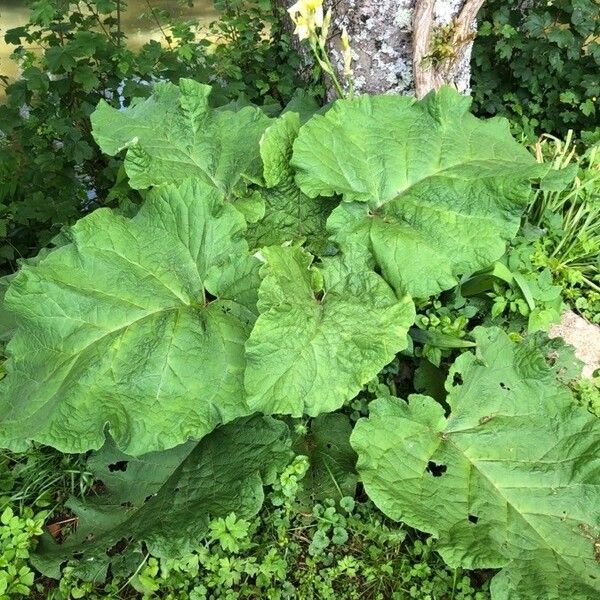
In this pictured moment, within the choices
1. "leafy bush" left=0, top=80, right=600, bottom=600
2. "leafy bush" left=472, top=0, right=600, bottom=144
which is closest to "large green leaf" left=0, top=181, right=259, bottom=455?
"leafy bush" left=0, top=80, right=600, bottom=600

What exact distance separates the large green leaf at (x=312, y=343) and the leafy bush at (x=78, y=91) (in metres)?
1.36

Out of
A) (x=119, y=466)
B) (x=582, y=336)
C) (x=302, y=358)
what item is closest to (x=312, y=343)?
(x=302, y=358)

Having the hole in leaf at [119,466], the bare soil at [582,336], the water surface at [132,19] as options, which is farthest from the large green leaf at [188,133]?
the water surface at [132,19]

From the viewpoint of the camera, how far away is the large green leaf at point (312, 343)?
1.76 metres

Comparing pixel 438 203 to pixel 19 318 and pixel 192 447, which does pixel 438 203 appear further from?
pixel 19 318

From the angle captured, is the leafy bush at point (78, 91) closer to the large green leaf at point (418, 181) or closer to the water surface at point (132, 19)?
the large green leaf at point (418, 181)

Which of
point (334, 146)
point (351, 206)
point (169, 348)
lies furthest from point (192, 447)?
point (334, 146)

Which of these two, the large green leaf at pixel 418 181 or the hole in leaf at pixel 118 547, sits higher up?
the large green leaf at pixel 418 181

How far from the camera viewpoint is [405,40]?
9.04 ft

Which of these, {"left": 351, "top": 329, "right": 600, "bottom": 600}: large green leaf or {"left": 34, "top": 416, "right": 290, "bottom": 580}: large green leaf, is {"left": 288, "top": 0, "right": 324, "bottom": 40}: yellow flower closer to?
{"left": 351, "top": 329, "right": 600, "bottom": 600}: large green leaf

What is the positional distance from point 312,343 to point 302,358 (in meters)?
0.06

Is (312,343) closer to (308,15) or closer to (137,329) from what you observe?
(137,329)

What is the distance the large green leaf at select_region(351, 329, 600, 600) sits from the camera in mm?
1824

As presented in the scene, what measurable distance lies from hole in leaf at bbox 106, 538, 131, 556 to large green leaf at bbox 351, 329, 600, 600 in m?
0.82
